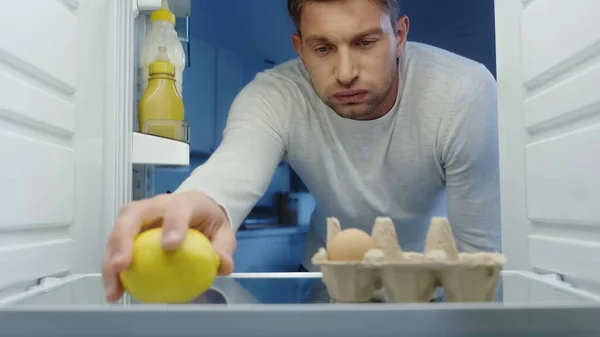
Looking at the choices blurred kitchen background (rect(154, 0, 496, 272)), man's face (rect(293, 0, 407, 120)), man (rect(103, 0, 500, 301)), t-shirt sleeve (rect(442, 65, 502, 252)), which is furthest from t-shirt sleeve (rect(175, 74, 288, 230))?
blurred kitchen background (rect(154, 0, 496, 272))

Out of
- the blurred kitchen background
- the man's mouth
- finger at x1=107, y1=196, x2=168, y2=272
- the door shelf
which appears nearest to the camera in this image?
finger at x1=107, y1=196, x2=168, y2=272

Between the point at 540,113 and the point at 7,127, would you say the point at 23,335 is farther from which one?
the point at 540,113

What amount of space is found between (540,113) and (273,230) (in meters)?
2.02

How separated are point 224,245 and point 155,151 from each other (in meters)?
0.46

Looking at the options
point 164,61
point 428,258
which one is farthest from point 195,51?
point 428,258

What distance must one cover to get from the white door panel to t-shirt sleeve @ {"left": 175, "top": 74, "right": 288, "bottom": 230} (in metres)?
0.19

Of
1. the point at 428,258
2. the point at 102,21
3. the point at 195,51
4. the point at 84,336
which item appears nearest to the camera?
the point at 84,336

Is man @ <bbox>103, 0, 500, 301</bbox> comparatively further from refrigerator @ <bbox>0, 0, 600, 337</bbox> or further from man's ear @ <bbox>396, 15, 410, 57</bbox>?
refrigerator @ <bbox>0, 0, 600, 337</bbox>

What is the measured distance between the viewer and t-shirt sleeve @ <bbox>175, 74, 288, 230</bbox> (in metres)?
0.98

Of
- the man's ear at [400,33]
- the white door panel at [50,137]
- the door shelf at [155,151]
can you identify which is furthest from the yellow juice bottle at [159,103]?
the man's ear at [400,33]

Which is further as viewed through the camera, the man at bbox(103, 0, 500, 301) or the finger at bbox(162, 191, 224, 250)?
the man at bbox(103, 0, 500, 301)

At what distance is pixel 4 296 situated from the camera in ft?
2.35

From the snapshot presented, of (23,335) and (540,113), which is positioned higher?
(540,113)

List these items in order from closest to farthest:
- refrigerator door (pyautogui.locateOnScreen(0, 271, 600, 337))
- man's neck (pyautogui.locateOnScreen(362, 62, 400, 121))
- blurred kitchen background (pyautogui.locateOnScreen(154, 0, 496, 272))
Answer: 1. refrigerator door (pyautogui.locateOnScreen(0, 271, 600, 337))
2. man's neck (pyautogui.locateOnScreen(362, 62, 400, 121))
3. blurred kitchen background (pyautogui.locateOnScreen(154, 0, 496, 272))
